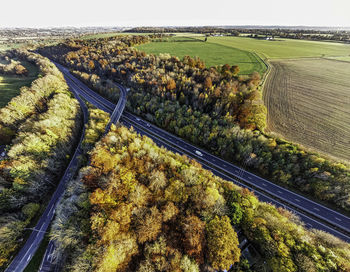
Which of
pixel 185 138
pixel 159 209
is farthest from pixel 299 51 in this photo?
pixel 159 209

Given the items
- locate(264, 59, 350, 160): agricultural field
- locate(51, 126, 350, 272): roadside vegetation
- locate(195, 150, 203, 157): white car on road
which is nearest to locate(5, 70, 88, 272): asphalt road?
locate(51, 126, 350, 272): roadside vegetation

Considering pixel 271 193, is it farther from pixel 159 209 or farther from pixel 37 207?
pixel 37 207

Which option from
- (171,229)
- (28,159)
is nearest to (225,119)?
(171,229)

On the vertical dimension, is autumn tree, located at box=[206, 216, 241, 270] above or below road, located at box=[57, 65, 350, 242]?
above

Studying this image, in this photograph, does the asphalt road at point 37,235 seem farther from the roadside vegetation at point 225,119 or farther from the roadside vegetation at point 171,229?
the roadside vegetation at point 225,119

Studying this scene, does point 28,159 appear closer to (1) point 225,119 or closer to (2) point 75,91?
Answer: (1) point 225,119

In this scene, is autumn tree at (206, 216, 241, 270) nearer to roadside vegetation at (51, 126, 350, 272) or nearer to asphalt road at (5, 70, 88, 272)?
roadside vegetation at (51, 126, 350, 272)
